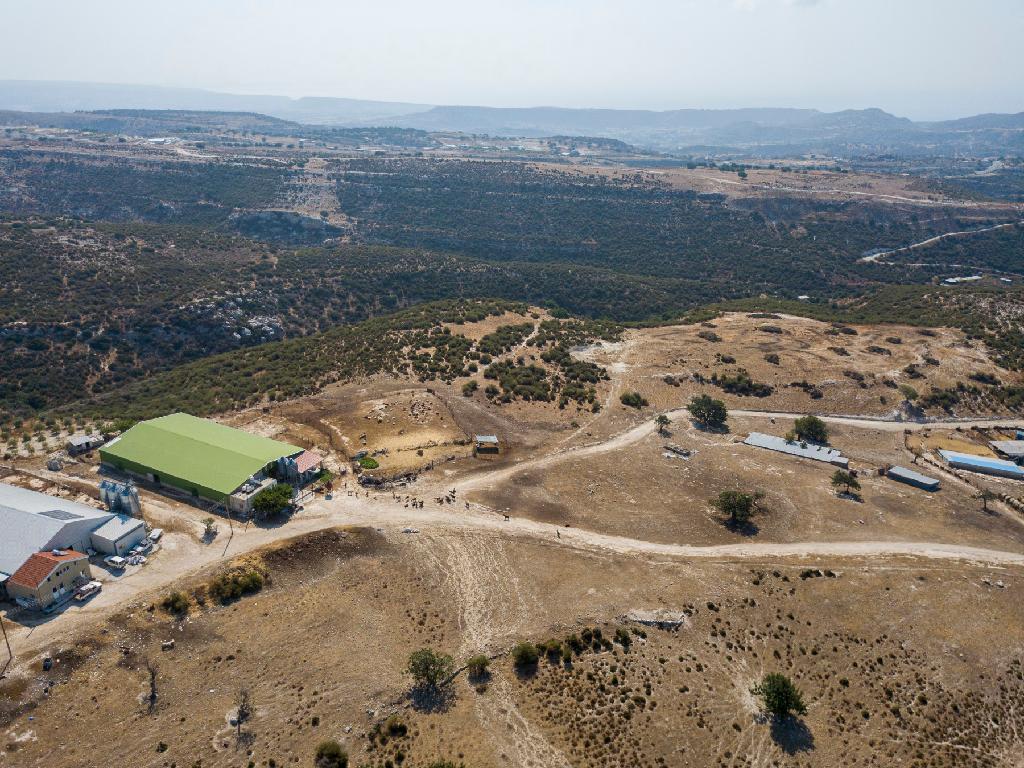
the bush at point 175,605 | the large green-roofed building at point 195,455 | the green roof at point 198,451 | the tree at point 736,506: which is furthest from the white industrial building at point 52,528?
the tree at point 736,506

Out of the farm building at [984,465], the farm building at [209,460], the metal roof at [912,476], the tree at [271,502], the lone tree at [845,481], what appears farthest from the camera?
the farm building at [984,465]

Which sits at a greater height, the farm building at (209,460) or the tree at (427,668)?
the farm building at (209,460)

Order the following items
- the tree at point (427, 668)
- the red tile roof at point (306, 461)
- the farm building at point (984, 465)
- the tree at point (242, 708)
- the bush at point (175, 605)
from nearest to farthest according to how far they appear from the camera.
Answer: the tree at point (242, 708) < the tree at point (427, 668) < the bush at point (175, 605) < the red tile roof at point (306, 461) < the farm building at point (984, 465)

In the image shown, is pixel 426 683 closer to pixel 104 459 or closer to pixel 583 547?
pixel 583 547

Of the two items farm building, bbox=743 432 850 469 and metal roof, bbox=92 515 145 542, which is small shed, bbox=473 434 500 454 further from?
metal roof, bbox=92 515 145 542

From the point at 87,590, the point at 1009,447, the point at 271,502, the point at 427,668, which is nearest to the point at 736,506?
the point at 427,668

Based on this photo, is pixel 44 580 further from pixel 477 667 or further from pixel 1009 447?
pixel 1009 447

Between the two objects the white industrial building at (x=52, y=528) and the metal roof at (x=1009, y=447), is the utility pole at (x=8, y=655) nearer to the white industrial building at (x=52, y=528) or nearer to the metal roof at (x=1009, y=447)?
the white industrial building at (x=52, y=528)
